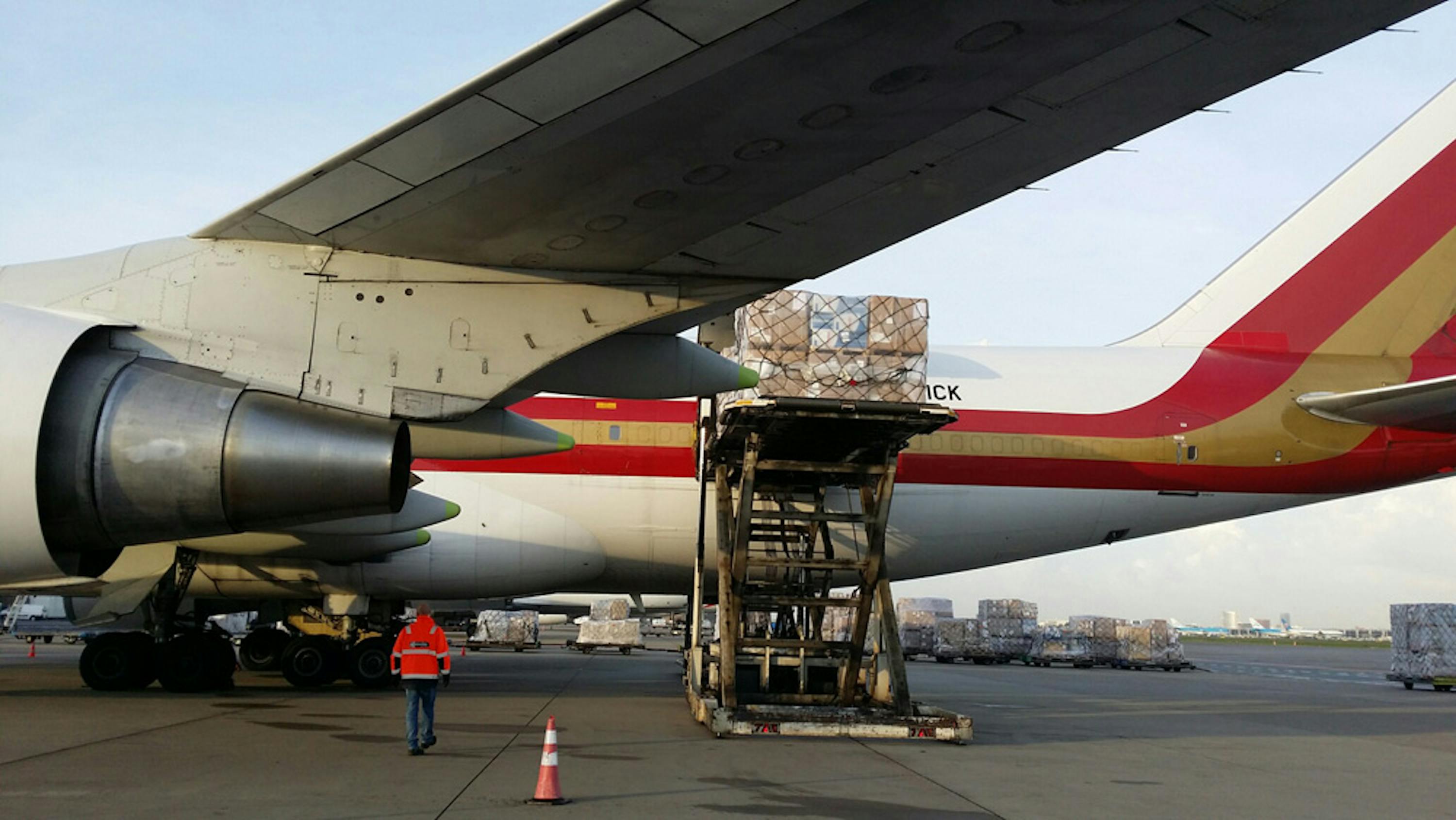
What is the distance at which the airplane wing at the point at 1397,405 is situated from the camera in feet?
56.2

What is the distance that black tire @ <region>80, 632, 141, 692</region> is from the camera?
1653 cm

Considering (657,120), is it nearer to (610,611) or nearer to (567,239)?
(567,239)

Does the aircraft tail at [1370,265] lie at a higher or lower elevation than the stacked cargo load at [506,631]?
higher

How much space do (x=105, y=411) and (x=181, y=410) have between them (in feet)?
1.93

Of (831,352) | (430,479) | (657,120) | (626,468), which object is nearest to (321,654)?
(430,479)

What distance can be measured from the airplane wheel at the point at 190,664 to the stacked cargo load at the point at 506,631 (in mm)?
27470

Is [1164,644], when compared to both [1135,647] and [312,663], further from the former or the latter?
[312,663]

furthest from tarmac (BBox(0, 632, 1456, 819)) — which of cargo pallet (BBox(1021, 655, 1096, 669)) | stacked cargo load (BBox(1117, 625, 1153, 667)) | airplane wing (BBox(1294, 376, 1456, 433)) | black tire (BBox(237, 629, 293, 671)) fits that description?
cargo pallet (BBox(1021, 655, 1096, 669))

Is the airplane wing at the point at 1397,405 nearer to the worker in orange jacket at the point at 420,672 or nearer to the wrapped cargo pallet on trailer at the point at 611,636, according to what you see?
the worker in orange jacket at the point at 420,672

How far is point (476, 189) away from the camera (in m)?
8.09

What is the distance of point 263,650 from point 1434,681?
2832cm

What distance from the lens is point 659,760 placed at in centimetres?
1059

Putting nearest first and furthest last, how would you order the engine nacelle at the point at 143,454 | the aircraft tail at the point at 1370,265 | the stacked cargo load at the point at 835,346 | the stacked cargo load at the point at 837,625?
1. the engine nacelle at the point at 143,454
2. the stacked cargo load at the point at 835,346
3. the aircraft tail at the point at 1370,265
4. the stacked cargo load at the point at 837,625

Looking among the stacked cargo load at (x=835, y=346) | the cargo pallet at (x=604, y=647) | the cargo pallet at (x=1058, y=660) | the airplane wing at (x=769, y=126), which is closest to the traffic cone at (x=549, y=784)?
the airplane wing at (x=769, y=126)
